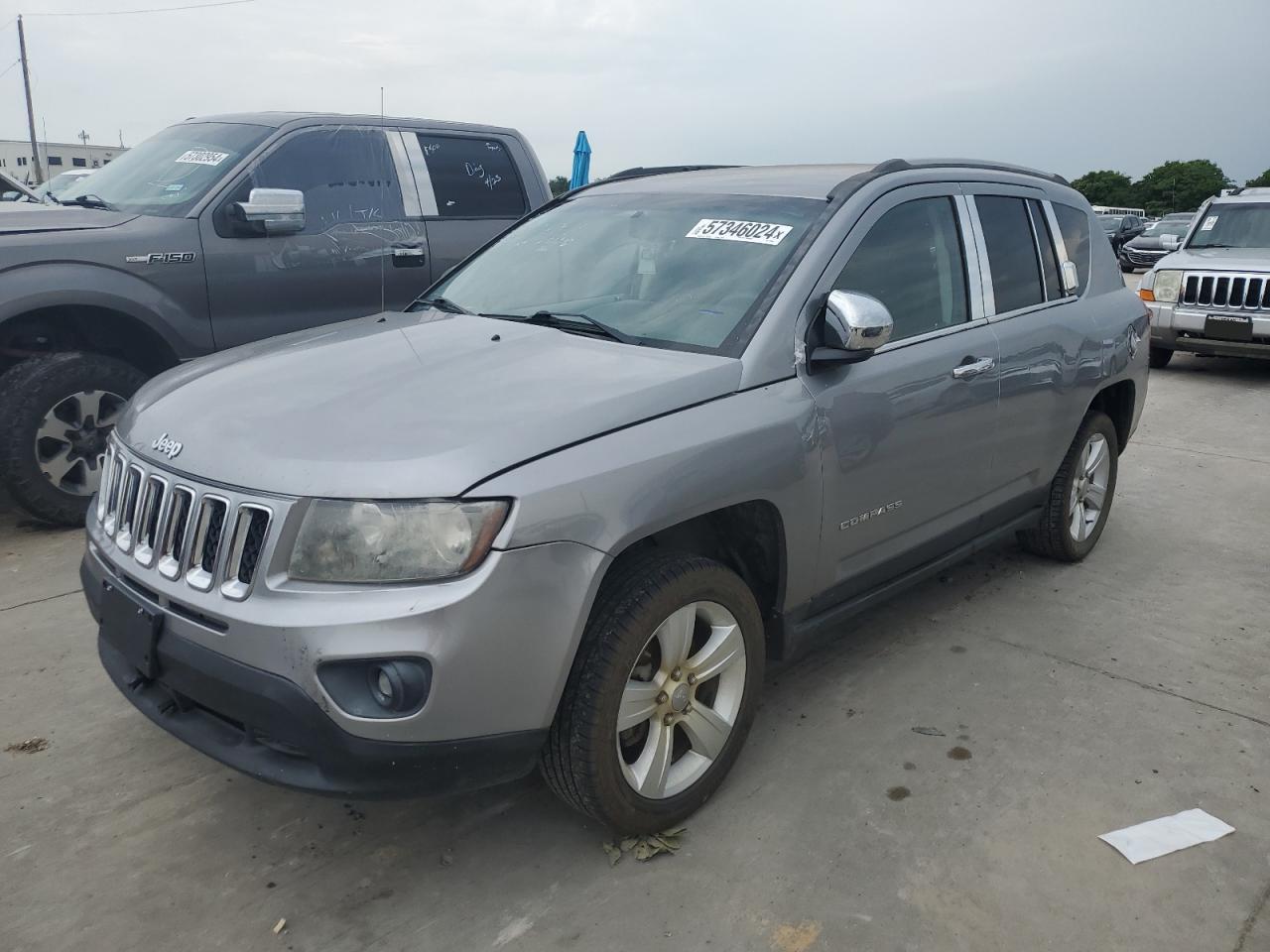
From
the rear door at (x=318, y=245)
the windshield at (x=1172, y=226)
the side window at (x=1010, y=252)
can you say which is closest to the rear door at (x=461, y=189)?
the rear door at (x=318, y=245)

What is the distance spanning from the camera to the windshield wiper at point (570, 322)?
309cm

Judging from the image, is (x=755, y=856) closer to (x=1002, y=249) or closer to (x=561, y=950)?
(x=561, y=950)

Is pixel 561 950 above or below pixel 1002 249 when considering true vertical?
below

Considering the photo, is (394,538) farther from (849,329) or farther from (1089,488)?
(1089,488)

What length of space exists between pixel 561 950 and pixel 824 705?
145cm

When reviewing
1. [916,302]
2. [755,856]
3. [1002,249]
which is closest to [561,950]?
[755,856]

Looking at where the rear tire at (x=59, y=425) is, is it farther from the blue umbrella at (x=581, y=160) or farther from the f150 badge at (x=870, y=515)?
the blue umbrella at (x=581, y=160)

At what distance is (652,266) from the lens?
11.1 feet

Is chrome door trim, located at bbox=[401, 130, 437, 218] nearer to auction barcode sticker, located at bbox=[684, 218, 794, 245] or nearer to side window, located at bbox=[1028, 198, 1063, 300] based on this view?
auction barcode sticker, located at bbox=[684, 218, 794, 245]

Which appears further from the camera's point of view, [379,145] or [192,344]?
[379,145]

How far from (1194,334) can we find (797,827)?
896cm

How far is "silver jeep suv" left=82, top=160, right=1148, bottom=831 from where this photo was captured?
225 cm

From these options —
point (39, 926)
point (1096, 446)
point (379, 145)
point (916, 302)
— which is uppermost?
point (379, 145)

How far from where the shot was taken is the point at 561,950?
2.39m
